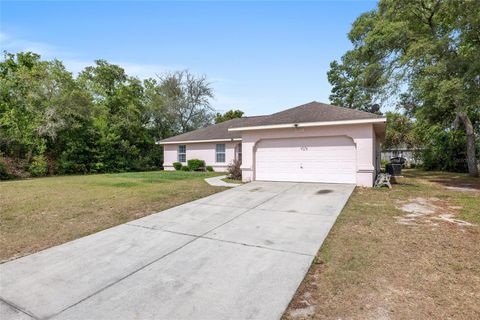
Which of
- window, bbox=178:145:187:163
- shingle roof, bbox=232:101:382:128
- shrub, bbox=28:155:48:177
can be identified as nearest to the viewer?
shingle roof, bbox=232:101:382:128

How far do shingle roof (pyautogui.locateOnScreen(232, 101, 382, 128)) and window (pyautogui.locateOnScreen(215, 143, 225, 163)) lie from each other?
23.1 ft

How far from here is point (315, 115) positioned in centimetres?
1178

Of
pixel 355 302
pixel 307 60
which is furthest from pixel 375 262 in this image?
pixel 307 60

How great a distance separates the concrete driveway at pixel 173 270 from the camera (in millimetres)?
2715

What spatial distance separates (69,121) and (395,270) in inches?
846

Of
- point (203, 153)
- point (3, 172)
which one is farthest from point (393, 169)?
point (3, 172)

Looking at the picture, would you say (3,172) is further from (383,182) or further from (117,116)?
(383,182)

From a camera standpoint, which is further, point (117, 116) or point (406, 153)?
point (406, 153)

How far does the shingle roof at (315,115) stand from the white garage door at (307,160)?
88 centimetres

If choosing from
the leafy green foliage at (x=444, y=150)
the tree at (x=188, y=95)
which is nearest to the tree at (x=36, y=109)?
the tree at (x=188, y=95)

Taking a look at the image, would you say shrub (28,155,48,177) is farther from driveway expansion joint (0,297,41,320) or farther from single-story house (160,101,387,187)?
driveway expansion joint (0,297,41,320)

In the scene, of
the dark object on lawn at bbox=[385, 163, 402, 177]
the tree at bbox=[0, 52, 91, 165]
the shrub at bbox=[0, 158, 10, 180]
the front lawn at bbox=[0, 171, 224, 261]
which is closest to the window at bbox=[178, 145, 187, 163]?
the tree at bbox=[0, 52, 91, 165]

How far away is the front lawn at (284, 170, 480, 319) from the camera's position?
8.66 ft

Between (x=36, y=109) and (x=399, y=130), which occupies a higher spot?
(x=36, y=109)
